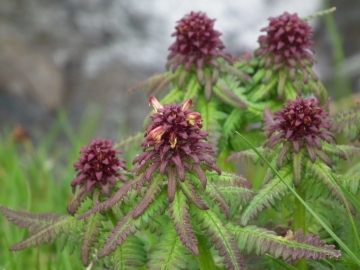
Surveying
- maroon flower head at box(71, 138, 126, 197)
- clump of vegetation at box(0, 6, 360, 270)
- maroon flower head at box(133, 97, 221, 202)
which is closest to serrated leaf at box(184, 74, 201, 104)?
clump of vegetation at box(0, 6, 360, 270)

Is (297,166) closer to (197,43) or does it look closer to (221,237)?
(221,237)

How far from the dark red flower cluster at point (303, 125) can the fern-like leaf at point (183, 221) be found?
1.19 feet

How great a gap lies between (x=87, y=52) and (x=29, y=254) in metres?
4.45

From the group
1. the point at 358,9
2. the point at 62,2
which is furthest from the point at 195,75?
the point at 358,9

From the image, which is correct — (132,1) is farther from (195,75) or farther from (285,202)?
(285,202)

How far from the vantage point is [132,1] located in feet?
26.6

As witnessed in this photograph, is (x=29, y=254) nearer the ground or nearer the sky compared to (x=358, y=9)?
nearer the ground

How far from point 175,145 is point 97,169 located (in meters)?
0.33

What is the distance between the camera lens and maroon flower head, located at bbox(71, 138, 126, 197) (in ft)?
6.04

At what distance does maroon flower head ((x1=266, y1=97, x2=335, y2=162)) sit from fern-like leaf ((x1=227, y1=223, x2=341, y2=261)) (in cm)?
27

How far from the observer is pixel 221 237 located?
1624 millimetres

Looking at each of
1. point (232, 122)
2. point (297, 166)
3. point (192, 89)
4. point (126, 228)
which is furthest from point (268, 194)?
point (192, 89)

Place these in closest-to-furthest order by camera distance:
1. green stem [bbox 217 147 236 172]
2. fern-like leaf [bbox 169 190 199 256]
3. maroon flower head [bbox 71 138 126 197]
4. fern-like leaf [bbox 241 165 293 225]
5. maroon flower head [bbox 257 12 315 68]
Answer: fern-like leaf [bbox 169 190 199 256], fern-like leaf [bbox 241 165 293 225], maroon flower head [bbox 71 138 126 197], maroon flower head [bbox 257 12 315 68], green stem [bbox 217 147 236 172]

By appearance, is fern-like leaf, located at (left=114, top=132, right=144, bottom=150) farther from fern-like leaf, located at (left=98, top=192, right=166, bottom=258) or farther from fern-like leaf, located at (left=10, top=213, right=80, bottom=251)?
fern-like leaf, located at (left=98, top=192, right=166, bottom=258)
